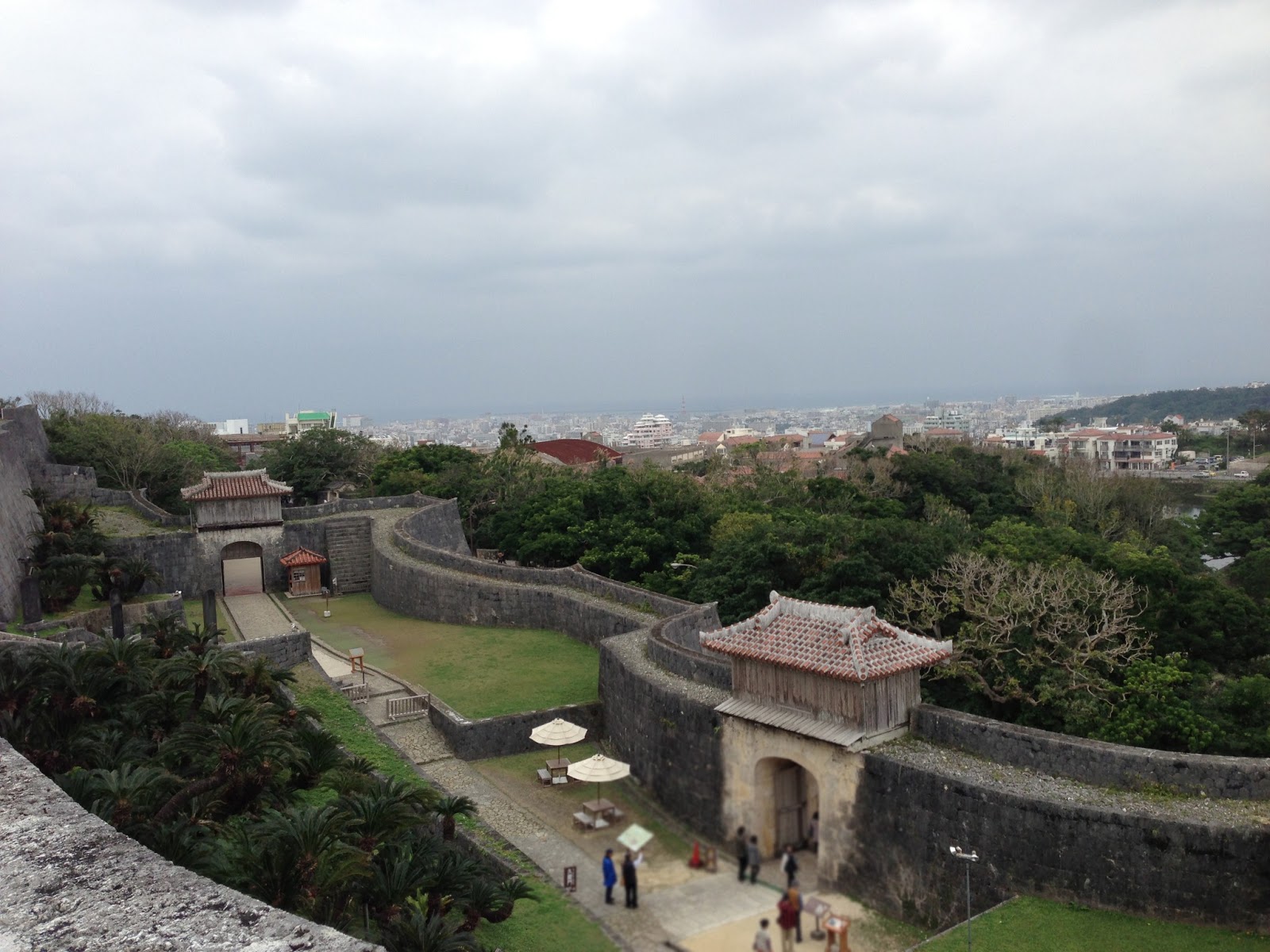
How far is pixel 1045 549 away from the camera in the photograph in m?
24.0

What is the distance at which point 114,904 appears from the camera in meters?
3.97

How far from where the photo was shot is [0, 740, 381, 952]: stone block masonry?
370 centimetres

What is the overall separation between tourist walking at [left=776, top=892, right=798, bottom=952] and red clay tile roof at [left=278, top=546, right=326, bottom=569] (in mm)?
21785

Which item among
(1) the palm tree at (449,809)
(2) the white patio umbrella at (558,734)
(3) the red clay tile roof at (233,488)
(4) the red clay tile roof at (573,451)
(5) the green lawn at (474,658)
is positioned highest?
(3) the red clay tile roof at (233,488)

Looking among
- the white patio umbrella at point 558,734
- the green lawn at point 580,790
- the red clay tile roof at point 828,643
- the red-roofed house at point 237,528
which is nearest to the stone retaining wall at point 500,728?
the green lawn at point 580,790

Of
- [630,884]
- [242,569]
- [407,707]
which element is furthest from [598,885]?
[242,569]

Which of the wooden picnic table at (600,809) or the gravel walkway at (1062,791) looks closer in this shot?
the gravel walkway at (1062,791)

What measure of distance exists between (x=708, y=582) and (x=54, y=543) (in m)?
16.1

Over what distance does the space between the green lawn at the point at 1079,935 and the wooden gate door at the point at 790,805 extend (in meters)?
3.91

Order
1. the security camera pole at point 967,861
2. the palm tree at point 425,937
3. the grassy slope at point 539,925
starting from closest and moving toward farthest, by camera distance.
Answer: the palm tree at point 425,937 → the security camera pole at point 967,861 → the grassy slope at point 539,925

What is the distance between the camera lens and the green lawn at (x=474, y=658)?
1969 centimetres

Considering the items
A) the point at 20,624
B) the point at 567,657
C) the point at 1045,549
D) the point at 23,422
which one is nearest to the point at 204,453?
the point at 23,422

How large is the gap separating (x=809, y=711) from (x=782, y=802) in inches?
76.5

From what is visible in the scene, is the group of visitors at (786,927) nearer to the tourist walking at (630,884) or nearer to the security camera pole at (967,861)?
the tourist walking at (630,884)
